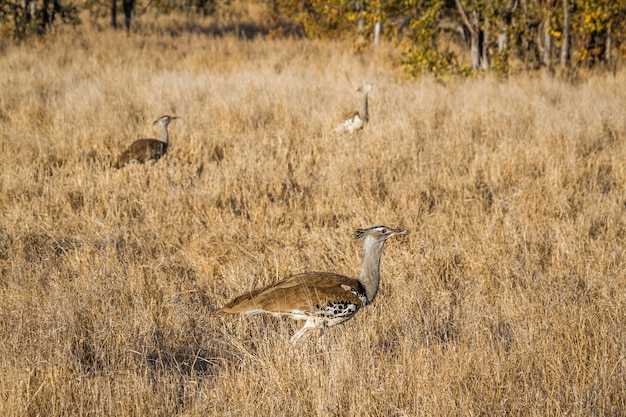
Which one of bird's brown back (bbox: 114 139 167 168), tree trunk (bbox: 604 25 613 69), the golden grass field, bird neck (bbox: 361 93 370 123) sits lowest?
the golden grass field

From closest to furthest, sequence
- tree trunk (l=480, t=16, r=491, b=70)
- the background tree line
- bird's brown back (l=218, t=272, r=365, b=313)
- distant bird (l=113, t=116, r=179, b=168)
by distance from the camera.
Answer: bird's brown back (l=218, t=272, r=365, b=313)
distant bird (l=113, t=116, r=179, b=168)
the background tree line
tree trunk (l=480, t=16, r=491, b=70)

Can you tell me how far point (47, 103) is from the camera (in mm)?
9508

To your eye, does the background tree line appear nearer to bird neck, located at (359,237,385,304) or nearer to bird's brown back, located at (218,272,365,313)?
bird neck, located at (359,237,385,304)

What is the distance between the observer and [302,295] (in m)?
3.49

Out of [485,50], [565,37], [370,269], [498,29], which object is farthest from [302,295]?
[565,37]

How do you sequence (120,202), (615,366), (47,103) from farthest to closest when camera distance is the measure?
(47,103) → (120,202) → (615,366)

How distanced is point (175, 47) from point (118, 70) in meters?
3.80

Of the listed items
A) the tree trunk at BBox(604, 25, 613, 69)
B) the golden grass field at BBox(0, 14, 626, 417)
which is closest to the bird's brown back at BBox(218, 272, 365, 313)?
the golden grass field at BBox(0, 14, 626, 417)

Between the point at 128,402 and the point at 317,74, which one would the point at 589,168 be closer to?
the point at 128,402

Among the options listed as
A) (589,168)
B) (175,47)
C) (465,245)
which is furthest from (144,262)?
(175,47)

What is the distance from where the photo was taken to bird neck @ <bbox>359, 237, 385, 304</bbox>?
374cm

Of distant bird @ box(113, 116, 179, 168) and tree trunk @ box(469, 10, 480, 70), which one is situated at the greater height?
tree trunk @ box(469, 10, 480, 70)

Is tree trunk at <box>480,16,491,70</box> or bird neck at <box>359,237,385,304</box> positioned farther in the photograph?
tree trunk at <box>480,16,491,70</box>

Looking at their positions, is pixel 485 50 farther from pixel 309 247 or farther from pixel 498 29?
pixel 309 247
